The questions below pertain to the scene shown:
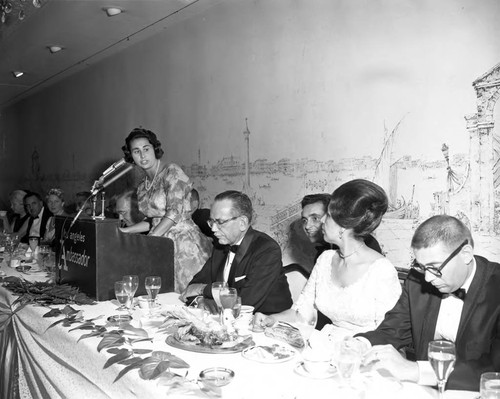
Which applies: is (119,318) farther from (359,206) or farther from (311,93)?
(311,93)

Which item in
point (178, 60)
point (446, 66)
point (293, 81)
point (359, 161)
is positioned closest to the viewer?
point (446, 66)

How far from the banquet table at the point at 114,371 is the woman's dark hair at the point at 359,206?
0.65 m

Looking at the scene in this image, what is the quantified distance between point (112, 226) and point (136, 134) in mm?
1226

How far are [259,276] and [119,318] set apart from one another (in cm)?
77

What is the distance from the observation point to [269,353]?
1.72 meters

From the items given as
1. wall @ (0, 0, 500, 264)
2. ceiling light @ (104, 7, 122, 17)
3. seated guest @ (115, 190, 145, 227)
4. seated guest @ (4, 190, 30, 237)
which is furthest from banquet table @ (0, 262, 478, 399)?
seated guest @ (4, 190, 30, 237)

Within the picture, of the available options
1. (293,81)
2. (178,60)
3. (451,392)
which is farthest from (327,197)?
(178,60)

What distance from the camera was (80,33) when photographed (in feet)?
19.9

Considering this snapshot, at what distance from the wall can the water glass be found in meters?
1.76

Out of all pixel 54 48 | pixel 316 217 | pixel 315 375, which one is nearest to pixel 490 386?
pixel 315 375

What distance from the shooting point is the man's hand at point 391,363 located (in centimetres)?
151

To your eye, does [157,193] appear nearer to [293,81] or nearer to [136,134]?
[136,134]

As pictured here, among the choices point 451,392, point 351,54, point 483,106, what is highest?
point 351,54

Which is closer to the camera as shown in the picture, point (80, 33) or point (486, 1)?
point (486, 1)
